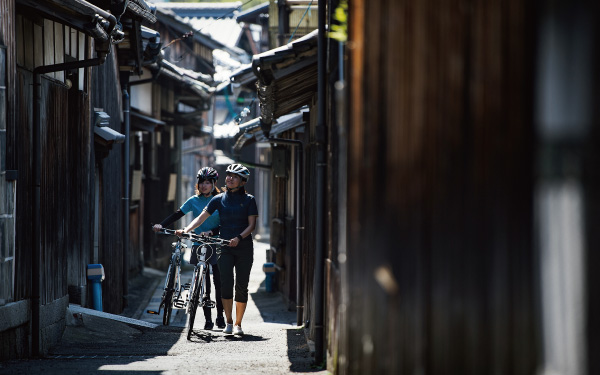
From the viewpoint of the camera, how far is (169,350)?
10.1m

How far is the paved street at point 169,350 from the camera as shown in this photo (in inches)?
328

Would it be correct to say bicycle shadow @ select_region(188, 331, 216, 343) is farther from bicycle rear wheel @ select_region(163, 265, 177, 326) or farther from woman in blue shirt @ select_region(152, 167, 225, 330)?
bicycle rear wheel @ select_region(163, 265, 177, 326)

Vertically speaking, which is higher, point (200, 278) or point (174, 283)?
point (200, 278)

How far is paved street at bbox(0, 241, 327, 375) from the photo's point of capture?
8328mm

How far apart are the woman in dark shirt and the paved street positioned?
0.41m

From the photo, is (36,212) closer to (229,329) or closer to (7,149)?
(7,149)

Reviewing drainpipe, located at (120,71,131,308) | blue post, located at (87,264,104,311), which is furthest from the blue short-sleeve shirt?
drainpipe, located at (120,71,131,308)

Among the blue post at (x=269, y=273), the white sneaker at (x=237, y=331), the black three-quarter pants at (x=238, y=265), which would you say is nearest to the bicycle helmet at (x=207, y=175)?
the black three-quarter pants at (x=238, y=265)

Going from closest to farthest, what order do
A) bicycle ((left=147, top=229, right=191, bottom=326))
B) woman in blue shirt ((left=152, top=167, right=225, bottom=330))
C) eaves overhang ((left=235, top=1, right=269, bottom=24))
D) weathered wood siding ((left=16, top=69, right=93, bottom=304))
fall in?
weathered wood siding ((left=16, top=69, right=93, bottom=304)) < woman in blue shirt ((left=152, top=167, right=225, bottom=330)) < bicycle ((left=147, top=229, right=191, bottom=326)) < eaves overhang ((left=235, top=1, right=269, bottom=24))

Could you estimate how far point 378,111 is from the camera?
474 cm

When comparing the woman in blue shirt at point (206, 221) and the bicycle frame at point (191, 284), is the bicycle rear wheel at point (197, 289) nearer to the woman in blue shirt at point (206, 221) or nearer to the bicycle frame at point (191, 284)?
the bicycle frame at point (191, 284)

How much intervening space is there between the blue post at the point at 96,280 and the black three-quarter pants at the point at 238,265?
230 cm

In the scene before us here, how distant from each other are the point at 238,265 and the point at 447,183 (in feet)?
24.1

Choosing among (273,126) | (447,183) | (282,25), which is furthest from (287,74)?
(282,25)
